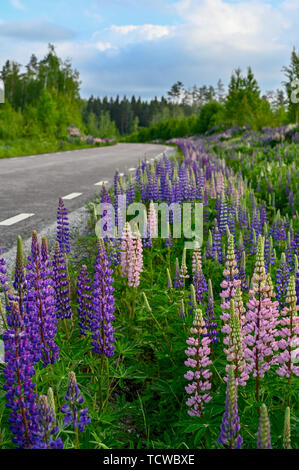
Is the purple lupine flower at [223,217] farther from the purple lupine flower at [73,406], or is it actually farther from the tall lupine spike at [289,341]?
the purple lupine flower at [73,406]

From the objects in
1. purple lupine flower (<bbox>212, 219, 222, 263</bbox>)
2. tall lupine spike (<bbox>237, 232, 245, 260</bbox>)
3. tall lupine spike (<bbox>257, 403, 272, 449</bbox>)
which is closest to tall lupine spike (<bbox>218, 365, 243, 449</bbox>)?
tall lupine spike (<bbox>257, 403, 272, 449</bbox>)

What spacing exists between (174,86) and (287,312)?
128451 mm

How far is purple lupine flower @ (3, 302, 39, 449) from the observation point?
1.89 m

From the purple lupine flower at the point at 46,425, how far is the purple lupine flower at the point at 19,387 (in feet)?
0.51

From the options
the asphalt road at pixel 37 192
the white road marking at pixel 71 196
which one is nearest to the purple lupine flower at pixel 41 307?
the asphalt road at pixel 37 192

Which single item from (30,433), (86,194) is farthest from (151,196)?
(30,433)

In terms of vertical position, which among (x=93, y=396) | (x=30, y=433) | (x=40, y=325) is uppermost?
(x=40, y=325)

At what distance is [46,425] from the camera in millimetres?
1708

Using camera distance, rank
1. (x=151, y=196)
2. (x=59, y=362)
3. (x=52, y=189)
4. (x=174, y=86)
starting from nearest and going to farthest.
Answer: (x=59, y=362) < (x=151, y=196) < (x=52, y=189) < (x=174, y=86)

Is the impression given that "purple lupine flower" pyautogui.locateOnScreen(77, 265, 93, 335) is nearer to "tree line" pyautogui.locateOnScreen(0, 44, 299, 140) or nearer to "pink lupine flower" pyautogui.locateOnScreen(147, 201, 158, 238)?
"pink lupine flower" pyautogui.locateOnScreen(147, 201, 158, 238)

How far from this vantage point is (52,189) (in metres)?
10.7

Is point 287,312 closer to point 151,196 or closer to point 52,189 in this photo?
point 151,196

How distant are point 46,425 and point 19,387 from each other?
0.87 ft

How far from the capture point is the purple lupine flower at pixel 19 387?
74.6 inches
